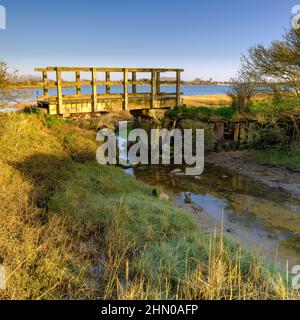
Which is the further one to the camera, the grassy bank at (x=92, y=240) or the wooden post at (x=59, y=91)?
the wooden post at (x=59, y=91)

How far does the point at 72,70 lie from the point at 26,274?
9584 millimetres

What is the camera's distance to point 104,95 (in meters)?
13.9

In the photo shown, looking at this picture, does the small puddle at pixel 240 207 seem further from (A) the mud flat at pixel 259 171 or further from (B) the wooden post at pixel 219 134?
(B) the wooden post at pixel 219 134

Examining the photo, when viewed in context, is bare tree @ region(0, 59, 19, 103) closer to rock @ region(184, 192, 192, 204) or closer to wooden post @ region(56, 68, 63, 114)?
wooden post @ region(56, 68, 63, 114)

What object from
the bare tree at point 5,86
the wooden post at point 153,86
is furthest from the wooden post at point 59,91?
the wooden post at point 153,86

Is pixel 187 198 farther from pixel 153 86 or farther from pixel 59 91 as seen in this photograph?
pixel 153 86

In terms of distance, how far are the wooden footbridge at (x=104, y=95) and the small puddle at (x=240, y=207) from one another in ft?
10.6

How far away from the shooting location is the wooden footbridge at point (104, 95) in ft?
39.4

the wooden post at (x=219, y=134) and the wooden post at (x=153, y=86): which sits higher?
the wooden post at (x=153, y=86)

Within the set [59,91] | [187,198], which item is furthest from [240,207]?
[59,91]

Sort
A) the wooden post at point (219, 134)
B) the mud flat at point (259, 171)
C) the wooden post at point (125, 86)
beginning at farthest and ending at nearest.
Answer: the wooden post at point (219, 134) < the wooden post at point (125, 86) < the mud flat at point (259, 171)

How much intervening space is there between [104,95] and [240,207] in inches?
298

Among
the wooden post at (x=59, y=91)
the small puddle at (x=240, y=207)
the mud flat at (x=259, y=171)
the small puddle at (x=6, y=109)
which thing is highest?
the wooden post at (x=59, y=91)

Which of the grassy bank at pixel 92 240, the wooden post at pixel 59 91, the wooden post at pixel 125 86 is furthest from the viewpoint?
the wooden post at pixel 125 86
